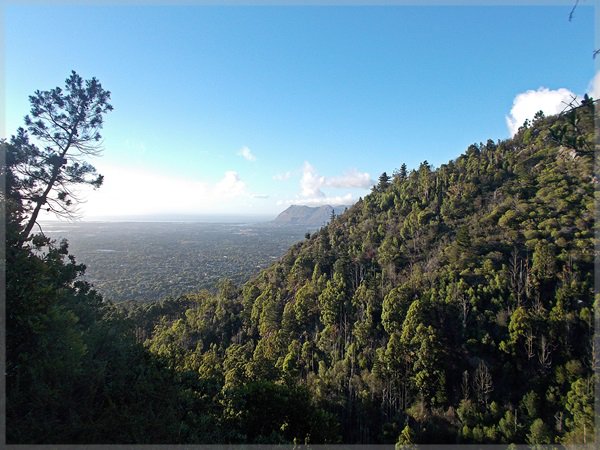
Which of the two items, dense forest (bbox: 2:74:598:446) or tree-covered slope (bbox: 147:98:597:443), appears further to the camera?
tree-covered slope (bbox: 147:98:597:443)

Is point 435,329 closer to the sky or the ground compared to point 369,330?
closer to the sky

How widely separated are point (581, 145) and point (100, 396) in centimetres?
747

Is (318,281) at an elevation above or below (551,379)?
above

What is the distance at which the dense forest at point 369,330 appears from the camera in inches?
195

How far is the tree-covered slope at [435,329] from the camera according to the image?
47.6 feet

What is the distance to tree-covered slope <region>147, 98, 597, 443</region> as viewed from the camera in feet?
47.6

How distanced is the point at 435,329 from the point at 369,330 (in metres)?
4.66

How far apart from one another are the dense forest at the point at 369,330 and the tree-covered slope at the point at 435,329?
102 millimetres

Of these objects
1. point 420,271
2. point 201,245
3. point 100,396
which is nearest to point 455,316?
point 420,271

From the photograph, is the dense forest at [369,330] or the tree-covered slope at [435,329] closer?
the dense forest at [369,330]

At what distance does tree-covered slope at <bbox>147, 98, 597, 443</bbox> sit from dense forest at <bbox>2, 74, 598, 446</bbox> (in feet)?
0.33

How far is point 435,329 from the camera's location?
1916 centimetres

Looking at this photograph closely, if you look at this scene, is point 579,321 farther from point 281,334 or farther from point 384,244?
point 281,334

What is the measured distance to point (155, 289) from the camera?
45.4 meters
